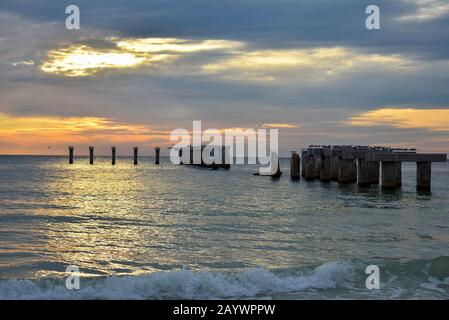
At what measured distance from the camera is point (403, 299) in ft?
43.2

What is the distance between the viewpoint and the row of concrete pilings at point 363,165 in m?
46.4

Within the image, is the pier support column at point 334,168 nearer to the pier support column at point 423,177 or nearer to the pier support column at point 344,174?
the pier support column at point 344,174

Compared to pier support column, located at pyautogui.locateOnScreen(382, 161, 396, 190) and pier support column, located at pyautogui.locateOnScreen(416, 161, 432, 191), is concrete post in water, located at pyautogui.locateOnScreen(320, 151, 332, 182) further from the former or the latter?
pier support column, located at pyautogui.locateOnScreen(416, 161, 432, 191)

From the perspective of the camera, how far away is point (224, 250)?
18.9m

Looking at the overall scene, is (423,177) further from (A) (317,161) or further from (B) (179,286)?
(B) (179,286)

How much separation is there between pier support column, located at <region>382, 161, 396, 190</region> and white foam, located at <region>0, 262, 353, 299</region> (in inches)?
1368

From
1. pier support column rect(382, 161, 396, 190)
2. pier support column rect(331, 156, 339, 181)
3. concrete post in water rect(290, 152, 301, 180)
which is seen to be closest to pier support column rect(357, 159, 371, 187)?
pier support column rect(382, 161, 396, 190)

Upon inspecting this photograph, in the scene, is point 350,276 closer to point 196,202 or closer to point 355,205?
point 355,205

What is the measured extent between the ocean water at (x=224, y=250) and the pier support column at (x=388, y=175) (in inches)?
416

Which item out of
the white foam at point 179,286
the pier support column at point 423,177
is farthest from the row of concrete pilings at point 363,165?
the white foam at point 179,286

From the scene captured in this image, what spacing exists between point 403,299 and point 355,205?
77.8ft

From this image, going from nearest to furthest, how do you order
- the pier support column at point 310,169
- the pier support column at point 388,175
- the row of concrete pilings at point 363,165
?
the row of concrete pilings at point 363,165, the pier support column at point 388,175, the pier support column at point 310,169

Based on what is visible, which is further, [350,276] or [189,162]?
[189,162]
